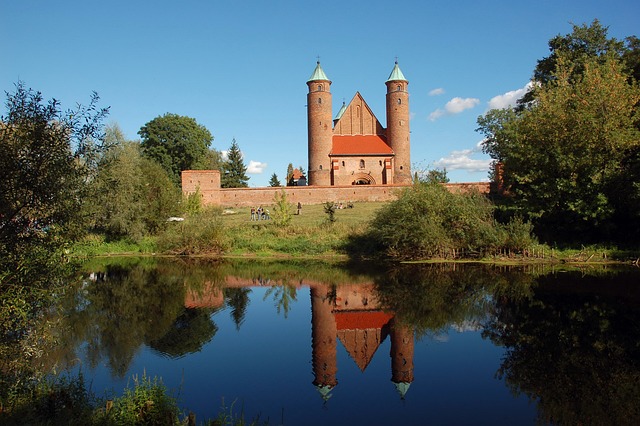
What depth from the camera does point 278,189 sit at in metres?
41.4

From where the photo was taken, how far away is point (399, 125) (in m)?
49.6

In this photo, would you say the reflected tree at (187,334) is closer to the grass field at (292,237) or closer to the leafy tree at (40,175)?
the leafy tree at (40,175)

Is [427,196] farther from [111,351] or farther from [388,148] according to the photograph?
[388,148]

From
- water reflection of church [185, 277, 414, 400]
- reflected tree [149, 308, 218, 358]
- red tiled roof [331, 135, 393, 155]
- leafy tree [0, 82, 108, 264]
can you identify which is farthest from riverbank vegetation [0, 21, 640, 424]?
red tiled roof [331, 135, 393, 155]

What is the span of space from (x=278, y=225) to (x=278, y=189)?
502 inches

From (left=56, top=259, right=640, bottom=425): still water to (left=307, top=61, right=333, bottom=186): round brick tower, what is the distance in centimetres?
2934

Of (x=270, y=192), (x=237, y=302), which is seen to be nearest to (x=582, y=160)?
(x=237, y=302)

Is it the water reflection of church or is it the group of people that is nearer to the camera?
the water reflection of church

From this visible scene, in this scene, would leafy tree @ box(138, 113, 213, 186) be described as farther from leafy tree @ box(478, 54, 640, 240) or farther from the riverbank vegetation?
leafy tree @ box(478, 54, 640, 240)

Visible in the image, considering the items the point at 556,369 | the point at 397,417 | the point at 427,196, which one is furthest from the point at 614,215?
the point at 397,417

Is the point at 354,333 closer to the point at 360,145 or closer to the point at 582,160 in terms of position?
the point at 582,160

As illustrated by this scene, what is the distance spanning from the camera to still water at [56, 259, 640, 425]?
8.26m

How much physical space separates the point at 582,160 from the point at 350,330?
1436 centimetres

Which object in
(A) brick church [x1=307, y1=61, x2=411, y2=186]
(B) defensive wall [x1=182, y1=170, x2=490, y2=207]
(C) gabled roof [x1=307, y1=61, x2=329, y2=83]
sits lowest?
(B) defensive wall [x1=182, y1=170, x2=490, y2=207]
